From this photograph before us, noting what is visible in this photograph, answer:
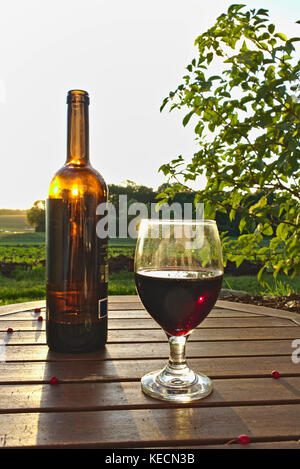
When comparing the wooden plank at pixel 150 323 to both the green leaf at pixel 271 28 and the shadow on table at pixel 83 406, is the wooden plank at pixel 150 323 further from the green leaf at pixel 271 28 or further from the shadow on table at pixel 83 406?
the green leaf at pixel 271 28

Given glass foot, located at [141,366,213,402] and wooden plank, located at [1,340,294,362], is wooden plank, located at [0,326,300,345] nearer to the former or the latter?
wooden plank, located at [1,340,294,362]

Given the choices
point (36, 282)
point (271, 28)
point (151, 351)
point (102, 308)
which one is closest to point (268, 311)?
point (151, 351)

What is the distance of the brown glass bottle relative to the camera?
1.09 meters

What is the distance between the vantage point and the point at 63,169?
1.19m

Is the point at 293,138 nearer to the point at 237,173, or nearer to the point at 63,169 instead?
the point at 237,173

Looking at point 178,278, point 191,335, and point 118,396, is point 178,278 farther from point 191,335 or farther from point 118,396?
point 191,335

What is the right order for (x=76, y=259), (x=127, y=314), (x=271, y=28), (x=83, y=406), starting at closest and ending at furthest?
(x=83, y=406)
(x=76, y=259)
(x=127, y=314)
(x=271, y=28)

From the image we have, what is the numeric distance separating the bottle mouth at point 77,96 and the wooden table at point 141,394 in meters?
0.70

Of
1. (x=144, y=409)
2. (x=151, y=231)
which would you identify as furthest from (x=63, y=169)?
(x=144, y=409)

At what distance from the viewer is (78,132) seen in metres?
1.18

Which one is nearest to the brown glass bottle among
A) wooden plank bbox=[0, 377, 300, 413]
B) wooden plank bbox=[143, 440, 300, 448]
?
wooden plank bbox=[0, 377, 300, 413]

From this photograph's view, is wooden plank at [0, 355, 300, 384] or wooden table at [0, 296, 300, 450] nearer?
wooden table at [0, 296, 300, 450]

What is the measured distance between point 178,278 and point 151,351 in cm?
36

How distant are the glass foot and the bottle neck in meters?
0.63
